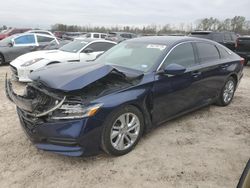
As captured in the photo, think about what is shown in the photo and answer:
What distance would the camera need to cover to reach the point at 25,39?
1205 cm

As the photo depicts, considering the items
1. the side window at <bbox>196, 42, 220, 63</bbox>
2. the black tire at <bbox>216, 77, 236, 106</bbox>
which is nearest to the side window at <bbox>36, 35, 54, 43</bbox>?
the side window at <bbox>196, 42, 220, 63</bbox>

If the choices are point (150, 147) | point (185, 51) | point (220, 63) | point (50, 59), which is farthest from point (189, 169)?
point (50, 59)

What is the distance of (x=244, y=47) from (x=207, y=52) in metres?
8.83

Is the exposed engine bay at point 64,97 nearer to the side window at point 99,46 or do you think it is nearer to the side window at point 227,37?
the side window at point 99,46

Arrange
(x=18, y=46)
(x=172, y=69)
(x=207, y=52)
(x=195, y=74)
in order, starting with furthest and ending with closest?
(x=18, y=46), (x=207, y=52), (x=195, y=74), (x=172, y=69)

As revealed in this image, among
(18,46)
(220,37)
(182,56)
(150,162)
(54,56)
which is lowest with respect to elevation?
(150,162)

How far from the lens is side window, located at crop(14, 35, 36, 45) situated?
1183 cm

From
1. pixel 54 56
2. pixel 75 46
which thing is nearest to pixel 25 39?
pixel 75 46

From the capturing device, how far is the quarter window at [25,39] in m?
11.8

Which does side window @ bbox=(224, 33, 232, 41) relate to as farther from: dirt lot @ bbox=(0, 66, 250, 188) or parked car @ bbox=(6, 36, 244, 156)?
dirt lot @ bbox=(0, 66, 250, 188)

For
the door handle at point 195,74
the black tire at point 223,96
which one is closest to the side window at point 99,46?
the black tire at point 223,96

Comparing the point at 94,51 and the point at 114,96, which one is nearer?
the point at 114,96

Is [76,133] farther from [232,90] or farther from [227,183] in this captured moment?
[232,90]

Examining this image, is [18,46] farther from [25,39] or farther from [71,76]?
[71,76]
